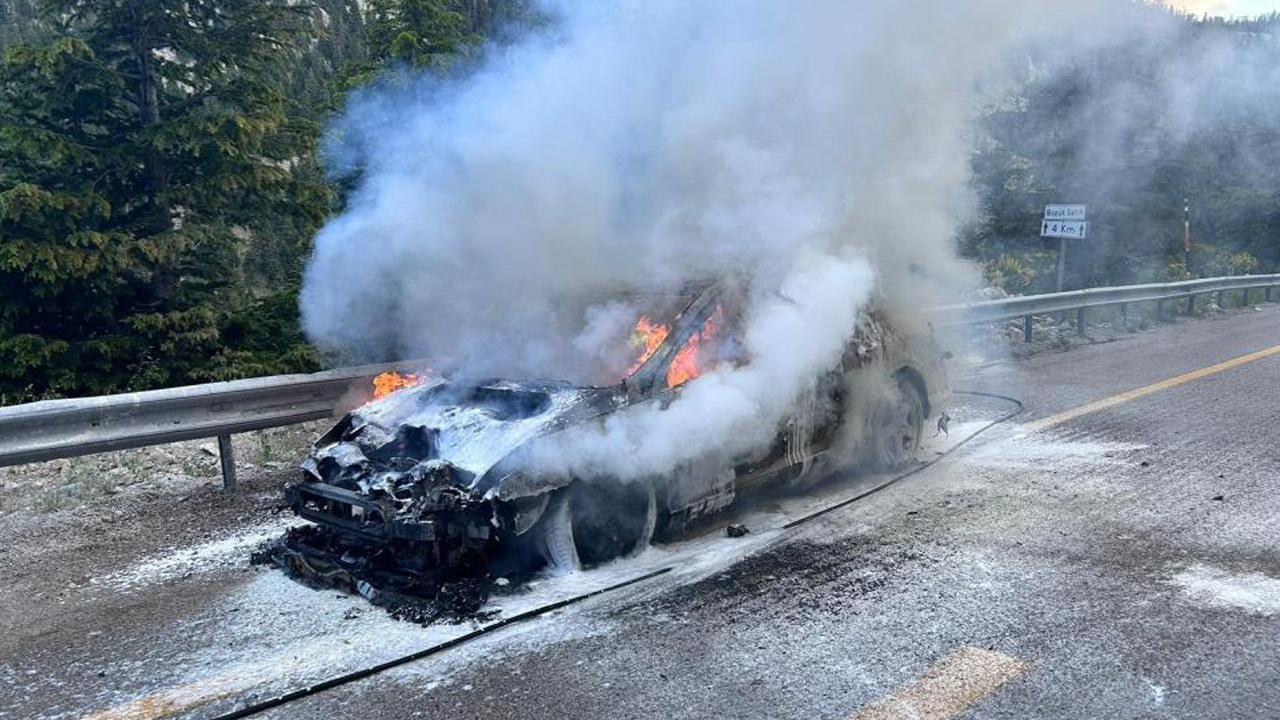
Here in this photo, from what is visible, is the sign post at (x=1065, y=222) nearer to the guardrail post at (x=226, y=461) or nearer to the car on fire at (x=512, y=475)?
the car on fire at (x=512, y=475)

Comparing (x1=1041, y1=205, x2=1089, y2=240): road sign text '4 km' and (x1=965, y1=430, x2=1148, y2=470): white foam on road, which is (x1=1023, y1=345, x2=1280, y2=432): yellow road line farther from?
(x1=1041, y1=205, x2=1089, y2=240): road sign text '4 km'

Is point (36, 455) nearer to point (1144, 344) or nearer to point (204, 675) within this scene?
point (204, 675)

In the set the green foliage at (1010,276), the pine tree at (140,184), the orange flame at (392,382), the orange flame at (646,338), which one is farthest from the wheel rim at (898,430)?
the green foliage at (1010,276)

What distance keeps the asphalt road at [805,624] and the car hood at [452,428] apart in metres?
0.64

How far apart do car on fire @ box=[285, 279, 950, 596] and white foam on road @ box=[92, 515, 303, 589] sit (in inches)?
19.2

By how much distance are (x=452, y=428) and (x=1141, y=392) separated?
7.32m

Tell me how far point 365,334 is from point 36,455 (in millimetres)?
2259

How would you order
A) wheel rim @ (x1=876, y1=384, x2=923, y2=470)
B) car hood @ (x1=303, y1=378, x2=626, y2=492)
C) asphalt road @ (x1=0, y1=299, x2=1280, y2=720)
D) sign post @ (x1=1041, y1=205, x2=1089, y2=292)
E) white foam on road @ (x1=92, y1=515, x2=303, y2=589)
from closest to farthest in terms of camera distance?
asphalt road @ (x1=0, y1=299, x2=1280, y2=720)
car hood @ (x1=303, y1=378, x2=626, y2=492)
white foam on road @ (x1=92, y1=515, x2=303, y2=589)
wheel rim @ (x1=876, y1=384, x2=923, y2=470)
sign post @ (x1=1041, y1=205, x2=1089, y2=292)

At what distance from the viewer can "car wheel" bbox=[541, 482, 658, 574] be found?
15.8 ft

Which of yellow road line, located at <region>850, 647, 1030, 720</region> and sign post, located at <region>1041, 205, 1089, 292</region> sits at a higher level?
sign post, located at <region>1041, 205, 1089, 292</region>

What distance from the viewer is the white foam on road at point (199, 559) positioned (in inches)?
199

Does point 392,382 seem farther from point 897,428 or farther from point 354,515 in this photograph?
point 897,428

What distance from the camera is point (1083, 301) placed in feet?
45.0

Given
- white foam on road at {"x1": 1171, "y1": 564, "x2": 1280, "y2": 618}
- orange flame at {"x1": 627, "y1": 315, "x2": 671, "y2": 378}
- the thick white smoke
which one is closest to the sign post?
the thick white smoke
